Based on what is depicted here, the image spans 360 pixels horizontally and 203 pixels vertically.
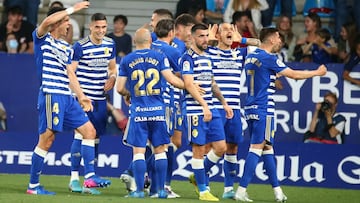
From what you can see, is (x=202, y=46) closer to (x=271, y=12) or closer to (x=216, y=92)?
(x=216, y=92)

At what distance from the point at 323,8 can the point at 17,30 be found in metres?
5.54

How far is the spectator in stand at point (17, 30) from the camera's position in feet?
66.8

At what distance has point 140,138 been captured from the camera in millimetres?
14156

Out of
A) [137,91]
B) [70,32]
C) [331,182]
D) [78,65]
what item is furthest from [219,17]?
[137,91]

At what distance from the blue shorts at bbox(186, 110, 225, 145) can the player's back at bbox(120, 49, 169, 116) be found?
0.64 metres

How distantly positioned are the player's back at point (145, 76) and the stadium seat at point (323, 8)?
774cm

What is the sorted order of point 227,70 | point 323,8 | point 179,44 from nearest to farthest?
point 227,70 → point 179,44 → point 323,8

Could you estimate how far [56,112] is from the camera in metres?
14.6

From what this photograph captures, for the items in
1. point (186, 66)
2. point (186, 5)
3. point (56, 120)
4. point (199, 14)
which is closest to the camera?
point (186, 66)

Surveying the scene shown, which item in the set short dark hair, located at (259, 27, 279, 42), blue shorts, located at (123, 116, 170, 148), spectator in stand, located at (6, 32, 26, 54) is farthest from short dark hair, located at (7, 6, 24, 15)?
blue shorts, located at (123, 116, 170, 148)

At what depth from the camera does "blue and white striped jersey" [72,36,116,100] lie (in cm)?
1576

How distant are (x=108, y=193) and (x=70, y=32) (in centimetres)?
541

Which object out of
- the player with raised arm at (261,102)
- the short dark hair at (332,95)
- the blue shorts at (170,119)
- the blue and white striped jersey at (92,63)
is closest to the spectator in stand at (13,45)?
the blue and white striped jersey at (92,63)

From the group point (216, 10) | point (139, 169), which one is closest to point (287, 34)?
point (216, 10)
